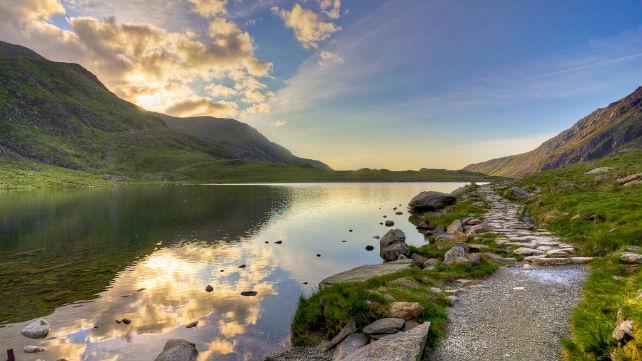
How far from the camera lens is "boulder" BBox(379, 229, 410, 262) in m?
29.5

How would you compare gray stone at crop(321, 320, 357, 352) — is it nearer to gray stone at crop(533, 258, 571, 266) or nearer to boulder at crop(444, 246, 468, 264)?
boulder at crop(444, 246, 468, 264)

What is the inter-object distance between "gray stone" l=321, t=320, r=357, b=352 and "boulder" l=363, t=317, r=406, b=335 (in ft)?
2.93

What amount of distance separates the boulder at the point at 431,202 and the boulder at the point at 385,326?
55758mm

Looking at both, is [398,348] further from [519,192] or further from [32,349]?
[519,192]

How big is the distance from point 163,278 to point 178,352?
45.5ft

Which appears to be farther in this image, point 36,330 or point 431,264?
point 431,264

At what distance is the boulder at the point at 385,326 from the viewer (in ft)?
44.9

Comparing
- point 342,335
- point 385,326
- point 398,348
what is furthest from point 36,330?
point 398,348

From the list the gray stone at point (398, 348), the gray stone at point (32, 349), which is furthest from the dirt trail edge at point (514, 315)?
the gray stone at point (32, 349)

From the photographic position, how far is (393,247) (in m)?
30.3

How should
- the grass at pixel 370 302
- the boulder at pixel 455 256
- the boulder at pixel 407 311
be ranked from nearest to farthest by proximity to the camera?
1. the boulder at pixel 407 311
2. the grass at pixel 370 302
3. the boulder at pixel 455 256

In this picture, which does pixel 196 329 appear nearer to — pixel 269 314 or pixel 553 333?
pixel 269 314

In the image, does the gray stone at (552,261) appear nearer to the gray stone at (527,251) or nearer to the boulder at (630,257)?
the gray stone at (527,251)

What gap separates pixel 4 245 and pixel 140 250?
15.9 meters
